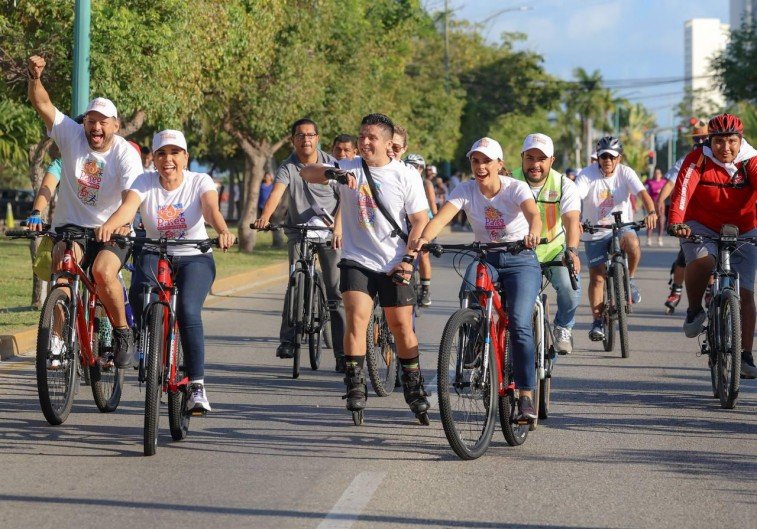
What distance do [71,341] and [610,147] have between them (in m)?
6.39

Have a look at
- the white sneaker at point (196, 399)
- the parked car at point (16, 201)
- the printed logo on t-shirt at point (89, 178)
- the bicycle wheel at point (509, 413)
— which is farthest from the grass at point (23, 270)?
the parked car at point (16, 201)

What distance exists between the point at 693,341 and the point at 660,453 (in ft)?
21.0

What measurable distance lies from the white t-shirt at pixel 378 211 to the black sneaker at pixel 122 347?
1.62 metres

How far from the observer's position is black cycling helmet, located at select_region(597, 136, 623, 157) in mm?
13375

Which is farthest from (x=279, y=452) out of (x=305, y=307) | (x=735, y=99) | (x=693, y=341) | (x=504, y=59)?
(x=504, y=59)

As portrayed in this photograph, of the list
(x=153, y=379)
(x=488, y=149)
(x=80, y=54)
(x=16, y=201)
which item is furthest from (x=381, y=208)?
(x=16, y=201)

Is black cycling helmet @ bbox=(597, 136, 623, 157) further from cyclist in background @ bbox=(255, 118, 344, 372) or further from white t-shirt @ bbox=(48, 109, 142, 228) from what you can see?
white t-shirt @ bbox=(48, 109, 142, 228)

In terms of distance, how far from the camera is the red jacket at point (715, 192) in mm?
10062

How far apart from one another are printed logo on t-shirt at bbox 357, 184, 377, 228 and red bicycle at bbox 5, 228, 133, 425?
5.48 ft

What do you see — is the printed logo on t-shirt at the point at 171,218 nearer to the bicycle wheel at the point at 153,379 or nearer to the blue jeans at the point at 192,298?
the blue jeans at the point at 192,298

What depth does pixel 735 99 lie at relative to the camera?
48.9 meters

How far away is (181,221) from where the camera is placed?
27.9 ft

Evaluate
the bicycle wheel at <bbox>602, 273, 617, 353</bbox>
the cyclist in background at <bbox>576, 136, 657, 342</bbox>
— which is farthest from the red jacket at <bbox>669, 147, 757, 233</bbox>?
the cyclist in background at <bbox>576, 136, 657, 342</bbox>

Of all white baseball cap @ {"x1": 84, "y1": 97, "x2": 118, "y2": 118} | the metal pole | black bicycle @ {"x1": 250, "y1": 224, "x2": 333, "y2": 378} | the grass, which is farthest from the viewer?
the metal pole
